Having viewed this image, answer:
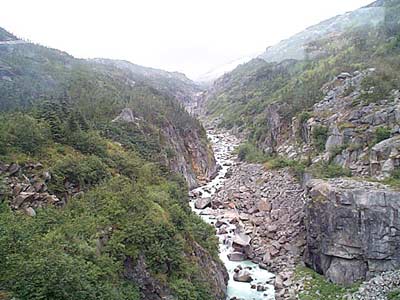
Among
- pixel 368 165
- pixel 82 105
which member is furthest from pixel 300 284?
pixel 82 105

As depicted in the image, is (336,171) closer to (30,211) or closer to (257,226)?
(257,226)

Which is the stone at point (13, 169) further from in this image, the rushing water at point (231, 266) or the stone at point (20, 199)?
the rushing water at point (231, 266)

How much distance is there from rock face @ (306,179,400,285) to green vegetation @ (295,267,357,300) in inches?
25.4

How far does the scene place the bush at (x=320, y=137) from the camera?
171 feet

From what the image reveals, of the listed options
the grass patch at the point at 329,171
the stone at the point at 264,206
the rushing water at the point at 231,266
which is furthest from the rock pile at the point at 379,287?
Result: the stone at the point at 264,206

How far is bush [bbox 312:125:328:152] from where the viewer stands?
5206 centimetres

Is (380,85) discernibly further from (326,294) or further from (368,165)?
(326,294)

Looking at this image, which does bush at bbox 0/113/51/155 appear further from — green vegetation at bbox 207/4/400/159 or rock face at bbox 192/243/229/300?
green vegetation at bbox 207/4/400/159

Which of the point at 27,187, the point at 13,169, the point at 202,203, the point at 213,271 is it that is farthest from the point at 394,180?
the point at 13,169

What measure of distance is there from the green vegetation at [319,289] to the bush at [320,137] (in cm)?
2049

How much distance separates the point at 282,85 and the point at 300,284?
80317 millimetres

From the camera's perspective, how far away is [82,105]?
62469mm

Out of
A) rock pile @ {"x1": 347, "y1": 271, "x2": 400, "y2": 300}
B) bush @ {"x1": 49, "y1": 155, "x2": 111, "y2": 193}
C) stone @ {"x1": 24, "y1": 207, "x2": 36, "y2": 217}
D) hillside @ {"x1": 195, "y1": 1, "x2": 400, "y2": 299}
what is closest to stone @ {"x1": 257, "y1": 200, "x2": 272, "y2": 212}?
A: hillside @ {"x1": 195, "y1": 1, "x2": 400, "y2": 299}

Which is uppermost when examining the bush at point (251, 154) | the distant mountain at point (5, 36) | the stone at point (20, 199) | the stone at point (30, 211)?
the distant mountain at point (5, 36)
